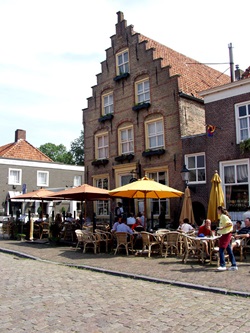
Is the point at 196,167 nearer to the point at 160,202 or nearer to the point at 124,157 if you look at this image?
the point at 160,202

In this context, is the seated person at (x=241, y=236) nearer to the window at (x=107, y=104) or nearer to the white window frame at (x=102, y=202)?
the white window frame at (x=102, y=202)

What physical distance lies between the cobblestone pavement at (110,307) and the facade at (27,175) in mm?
24142

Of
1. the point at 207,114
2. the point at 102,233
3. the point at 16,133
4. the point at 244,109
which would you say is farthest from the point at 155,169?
the point at 16,133

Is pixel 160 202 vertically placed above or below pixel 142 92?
below

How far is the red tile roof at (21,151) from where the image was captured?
36.2 meters

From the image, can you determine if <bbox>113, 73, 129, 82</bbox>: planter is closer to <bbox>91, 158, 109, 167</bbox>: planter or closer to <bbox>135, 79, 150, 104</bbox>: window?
<bbox>135, 79, 150, 104</bbox>: window

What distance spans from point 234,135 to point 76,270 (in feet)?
31.8

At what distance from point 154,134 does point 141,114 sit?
151 centimetres

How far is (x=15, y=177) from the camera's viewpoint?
114 ft

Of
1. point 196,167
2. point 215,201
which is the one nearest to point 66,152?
point 196,167

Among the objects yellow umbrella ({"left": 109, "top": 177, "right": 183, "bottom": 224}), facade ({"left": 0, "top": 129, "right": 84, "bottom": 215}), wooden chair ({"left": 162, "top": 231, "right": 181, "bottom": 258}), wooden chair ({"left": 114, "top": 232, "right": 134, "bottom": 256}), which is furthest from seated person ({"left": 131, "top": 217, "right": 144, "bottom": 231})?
facade ({"left": 0, "top": 129, "right": 84, "bottom": 215})

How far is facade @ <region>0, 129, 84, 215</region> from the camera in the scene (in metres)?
33.6

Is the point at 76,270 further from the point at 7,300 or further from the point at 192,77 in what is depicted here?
the point at 192,77

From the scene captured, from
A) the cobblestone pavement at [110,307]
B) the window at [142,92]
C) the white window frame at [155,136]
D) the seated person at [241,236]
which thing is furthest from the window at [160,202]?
the cobblestone pavement at [110,307]
